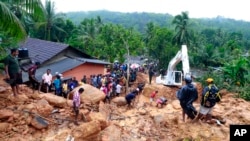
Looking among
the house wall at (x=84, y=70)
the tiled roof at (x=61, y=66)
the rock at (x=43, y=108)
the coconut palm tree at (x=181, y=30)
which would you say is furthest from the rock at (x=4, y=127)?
the coconut palm tree at (x=181, y=30)

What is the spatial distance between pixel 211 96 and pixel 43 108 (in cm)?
Result: 483

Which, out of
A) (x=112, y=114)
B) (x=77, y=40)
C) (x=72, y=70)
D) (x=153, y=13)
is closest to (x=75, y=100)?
(x=112, y=114)

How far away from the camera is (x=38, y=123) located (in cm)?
751

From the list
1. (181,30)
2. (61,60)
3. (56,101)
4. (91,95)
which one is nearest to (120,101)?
(91,95)

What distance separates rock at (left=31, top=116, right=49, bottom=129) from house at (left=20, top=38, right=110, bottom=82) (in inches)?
296

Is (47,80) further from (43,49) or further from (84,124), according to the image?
(43,49)

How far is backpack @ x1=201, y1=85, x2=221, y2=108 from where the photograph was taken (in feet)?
25.8

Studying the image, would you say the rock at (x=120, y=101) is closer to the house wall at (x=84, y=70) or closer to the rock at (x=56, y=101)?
the rock at (x=56, y=101)

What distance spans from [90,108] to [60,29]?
2660cm

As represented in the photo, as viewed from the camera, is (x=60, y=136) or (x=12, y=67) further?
(x=12, y=67)

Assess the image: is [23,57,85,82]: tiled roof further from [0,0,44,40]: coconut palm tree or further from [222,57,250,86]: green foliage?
[222,57,250,86]: green foliage

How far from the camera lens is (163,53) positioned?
3347cm

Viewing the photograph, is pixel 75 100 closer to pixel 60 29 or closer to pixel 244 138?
pixel 244 138

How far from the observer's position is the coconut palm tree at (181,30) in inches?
1531
